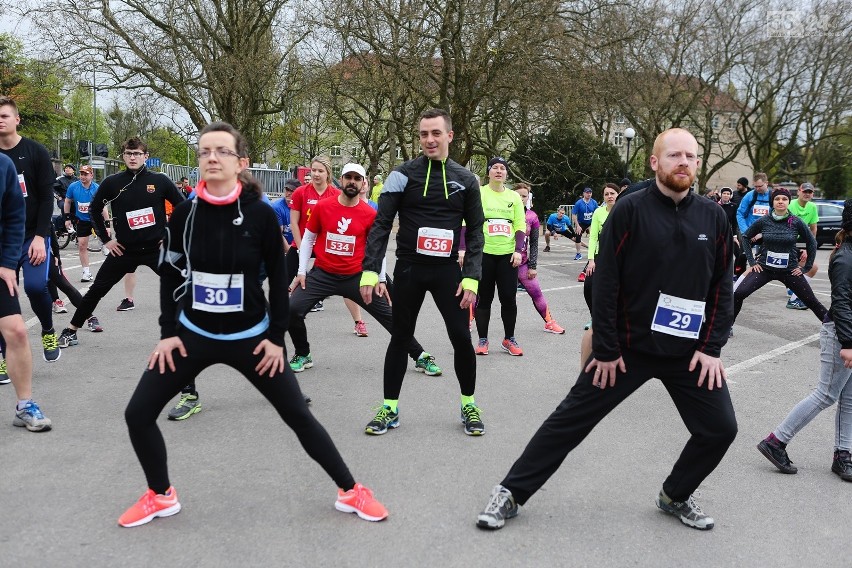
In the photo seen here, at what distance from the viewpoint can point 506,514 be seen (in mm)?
3748

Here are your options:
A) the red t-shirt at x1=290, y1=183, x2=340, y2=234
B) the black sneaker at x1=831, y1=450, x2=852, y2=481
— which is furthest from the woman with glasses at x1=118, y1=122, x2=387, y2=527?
the red t-shirt at x1=290, y1=183, x2=340, y2=234

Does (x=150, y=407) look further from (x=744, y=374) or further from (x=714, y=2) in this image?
(x=714, y=2)

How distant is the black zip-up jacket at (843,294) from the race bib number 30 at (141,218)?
6.03 metres

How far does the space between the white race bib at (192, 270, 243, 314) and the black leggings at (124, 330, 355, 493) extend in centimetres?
15

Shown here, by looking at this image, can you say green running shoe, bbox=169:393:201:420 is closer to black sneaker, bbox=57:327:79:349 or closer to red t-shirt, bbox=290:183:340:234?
black sneaker, bbox=57:327:79:349

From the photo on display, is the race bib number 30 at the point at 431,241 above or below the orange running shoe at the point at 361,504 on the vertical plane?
above

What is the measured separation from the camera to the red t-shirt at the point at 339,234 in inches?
257

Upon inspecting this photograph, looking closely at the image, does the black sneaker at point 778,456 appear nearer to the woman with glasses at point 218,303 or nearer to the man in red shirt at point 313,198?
the woman with glasses at point 218,303

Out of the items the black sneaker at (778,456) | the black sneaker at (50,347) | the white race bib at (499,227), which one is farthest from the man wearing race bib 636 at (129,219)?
the black sneaker at (778,456)

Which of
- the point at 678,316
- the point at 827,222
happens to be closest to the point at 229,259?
the point at 678,316

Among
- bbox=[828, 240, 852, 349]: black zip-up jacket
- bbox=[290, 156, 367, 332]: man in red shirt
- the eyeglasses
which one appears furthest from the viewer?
bbox=[290, 156, 367, 332]: man in red shirt

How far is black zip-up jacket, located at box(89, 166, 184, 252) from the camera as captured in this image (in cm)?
757

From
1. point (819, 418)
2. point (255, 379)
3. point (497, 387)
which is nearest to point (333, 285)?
point (497, 387)

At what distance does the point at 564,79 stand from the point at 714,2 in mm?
22468
